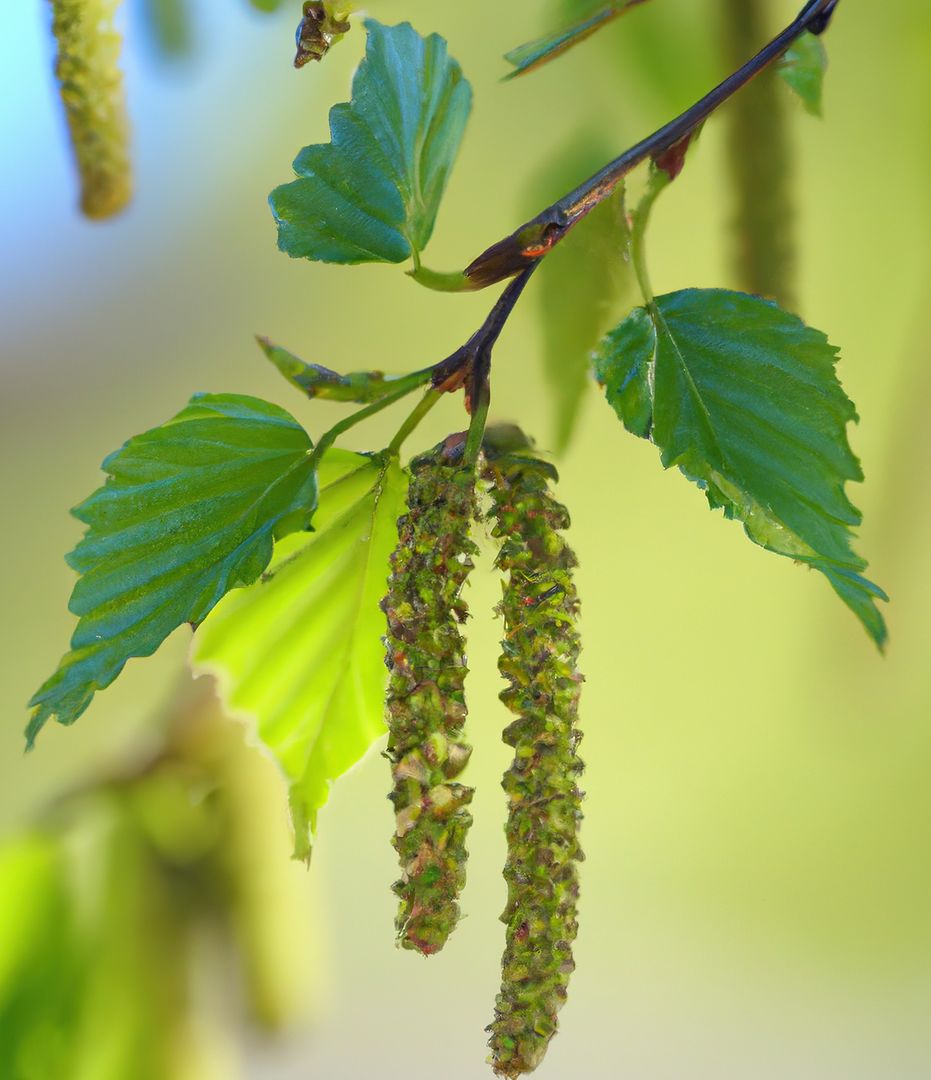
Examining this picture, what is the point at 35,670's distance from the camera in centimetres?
71

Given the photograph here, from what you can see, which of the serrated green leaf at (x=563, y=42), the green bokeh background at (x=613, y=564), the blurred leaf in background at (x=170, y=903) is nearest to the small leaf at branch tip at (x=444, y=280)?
the serrated green leaf at (x=563, y=42)

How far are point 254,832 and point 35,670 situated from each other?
0.20 m

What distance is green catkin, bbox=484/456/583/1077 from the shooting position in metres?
0.34

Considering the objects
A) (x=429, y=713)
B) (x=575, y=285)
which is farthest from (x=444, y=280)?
(x=575, y=285)

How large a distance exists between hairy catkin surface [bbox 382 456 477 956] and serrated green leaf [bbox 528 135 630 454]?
12.1 inches

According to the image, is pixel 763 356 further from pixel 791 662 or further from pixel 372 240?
pixel 791 662

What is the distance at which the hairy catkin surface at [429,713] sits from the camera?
33cm

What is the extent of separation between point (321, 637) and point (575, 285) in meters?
0.30

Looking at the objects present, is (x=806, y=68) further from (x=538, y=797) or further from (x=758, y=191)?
(x=538, y=797)

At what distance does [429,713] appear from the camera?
331mm

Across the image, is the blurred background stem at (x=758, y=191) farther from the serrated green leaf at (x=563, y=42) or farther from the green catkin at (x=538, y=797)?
the green catkin at (x=538, y=797)

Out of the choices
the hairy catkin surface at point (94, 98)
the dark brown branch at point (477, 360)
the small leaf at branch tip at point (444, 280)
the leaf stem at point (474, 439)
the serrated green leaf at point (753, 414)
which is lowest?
the serrated green leaf at point (753, 414)

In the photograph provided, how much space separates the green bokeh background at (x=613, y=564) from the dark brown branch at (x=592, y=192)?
0.79 feet

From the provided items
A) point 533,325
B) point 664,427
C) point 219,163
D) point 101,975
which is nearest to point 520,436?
point 664,427
